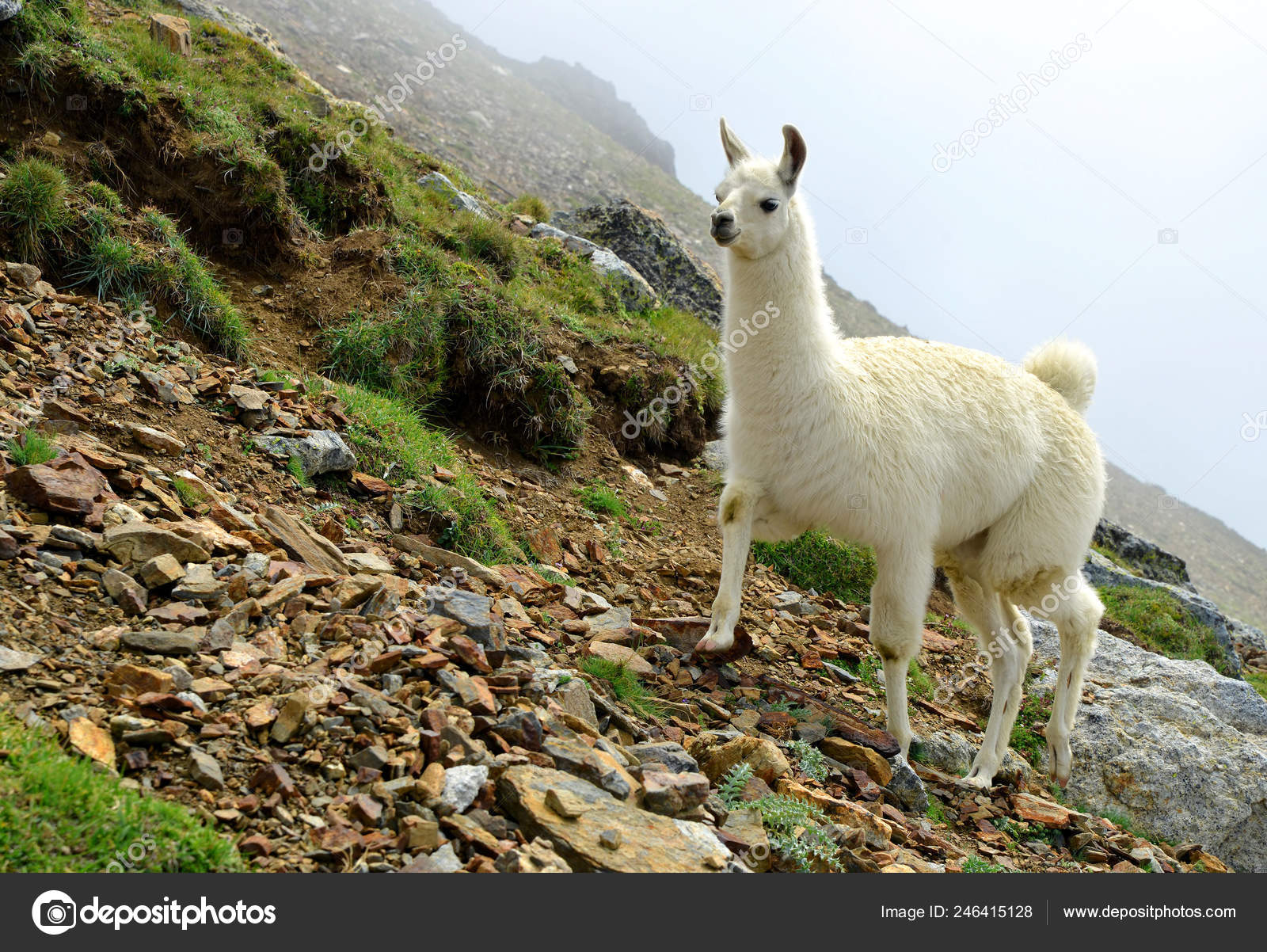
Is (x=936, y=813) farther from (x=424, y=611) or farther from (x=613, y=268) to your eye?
(x=613, y=268)

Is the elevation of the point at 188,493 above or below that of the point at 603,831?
below

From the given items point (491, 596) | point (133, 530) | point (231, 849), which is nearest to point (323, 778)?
point (231, 849)

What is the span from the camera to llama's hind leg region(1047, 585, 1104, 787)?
725 cm

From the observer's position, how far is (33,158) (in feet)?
→ 23.5

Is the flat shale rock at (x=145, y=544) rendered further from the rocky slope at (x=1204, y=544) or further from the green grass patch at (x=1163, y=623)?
the rocky slope at (x=1204, y=544)

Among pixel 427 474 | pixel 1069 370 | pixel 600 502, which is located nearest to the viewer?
pixel 427 474

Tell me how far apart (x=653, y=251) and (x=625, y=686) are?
11.7 m

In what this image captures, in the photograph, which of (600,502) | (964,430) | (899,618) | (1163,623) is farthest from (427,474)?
(1163,623)

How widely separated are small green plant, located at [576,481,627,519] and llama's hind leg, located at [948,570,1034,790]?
324 centimetres

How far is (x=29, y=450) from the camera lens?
4.79 m

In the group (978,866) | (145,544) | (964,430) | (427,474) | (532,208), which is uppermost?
(964,430)
